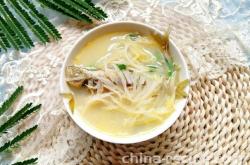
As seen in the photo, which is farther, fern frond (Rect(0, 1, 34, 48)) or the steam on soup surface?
fern frond (Rect(0, 1, 34, 48))

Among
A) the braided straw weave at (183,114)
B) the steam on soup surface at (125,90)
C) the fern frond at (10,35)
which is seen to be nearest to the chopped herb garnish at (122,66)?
the steam on soup surface at (125,90)

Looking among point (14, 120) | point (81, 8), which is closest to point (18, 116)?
point (14, 120)

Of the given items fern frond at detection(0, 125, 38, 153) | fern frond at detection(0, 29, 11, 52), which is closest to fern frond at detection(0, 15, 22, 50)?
fern frond at detection(0, 29, 11, 52)

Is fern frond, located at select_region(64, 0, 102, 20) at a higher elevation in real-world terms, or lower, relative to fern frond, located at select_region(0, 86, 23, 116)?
higher

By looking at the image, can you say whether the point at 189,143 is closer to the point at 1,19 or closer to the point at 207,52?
the point at 207,52

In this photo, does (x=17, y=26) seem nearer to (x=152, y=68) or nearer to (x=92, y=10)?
(x=92, y=10)

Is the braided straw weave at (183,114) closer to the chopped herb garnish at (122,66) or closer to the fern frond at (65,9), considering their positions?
the fern frond at (65,9)

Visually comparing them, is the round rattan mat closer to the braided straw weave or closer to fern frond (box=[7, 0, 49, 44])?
the braided straw weave
